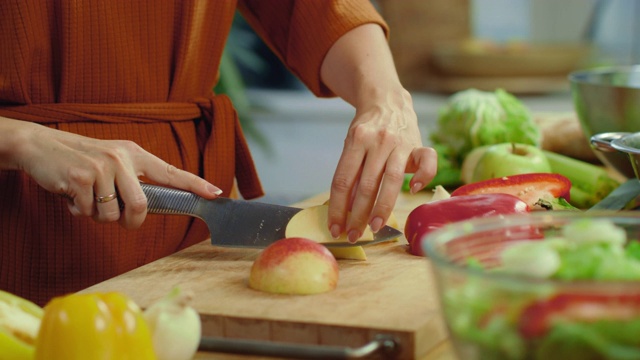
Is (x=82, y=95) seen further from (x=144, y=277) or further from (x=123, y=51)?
(x=144, y=277)

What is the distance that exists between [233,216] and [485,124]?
0.88m

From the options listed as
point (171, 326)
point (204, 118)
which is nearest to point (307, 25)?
point (204, 118)

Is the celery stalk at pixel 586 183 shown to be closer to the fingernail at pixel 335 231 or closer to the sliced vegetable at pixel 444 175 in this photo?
the sliced vegetable at pixel 444 175

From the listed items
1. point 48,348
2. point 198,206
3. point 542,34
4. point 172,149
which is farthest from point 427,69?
point 48,348

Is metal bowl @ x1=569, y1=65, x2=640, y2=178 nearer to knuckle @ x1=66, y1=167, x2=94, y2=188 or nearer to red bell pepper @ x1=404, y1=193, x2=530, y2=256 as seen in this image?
red bell pepper @ x1=404, y1=193, x2=530, y2=256

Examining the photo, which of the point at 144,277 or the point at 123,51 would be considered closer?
the point at 144,277

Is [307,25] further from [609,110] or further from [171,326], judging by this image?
[171,326]

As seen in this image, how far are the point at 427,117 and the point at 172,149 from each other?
258cm

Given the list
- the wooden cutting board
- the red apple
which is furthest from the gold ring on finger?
the red apple

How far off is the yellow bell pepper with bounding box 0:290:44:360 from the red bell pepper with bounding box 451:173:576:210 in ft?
2.45

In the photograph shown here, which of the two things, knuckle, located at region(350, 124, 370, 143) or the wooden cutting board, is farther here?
knuckle, located at region(350, 124, 370, 143)

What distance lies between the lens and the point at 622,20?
4.11m

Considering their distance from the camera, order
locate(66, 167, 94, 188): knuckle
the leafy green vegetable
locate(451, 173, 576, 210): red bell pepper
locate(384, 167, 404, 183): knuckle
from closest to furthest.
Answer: locate(66, 167, 94, 188): knuckle < locate(384, 167, 404, 183): knuckle < locate(451, 173, 576, 210): red bell pepper < the leafy green vegetable

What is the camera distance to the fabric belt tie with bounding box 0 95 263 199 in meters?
1.43
